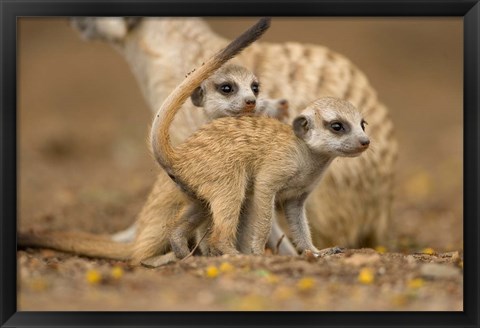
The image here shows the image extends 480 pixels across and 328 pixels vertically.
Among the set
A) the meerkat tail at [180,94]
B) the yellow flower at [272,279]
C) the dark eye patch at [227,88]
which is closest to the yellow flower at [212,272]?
the yellow flower at [272,279]

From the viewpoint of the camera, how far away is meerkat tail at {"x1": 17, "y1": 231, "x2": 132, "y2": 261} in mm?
4621

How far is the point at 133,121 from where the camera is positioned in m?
10.9

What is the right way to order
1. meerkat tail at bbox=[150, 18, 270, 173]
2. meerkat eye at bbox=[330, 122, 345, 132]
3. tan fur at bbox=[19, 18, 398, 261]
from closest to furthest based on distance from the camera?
meerkat tail at bbox=[150, 18, 270, 173], meerkat eye at bbox=[330, 122, 345, 132], tan fur at bbox=[19, 18, 398, 261]

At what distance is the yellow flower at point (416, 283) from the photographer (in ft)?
11.1

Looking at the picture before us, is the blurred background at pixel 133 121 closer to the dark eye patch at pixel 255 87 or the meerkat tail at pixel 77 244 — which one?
the dark eye patch at pixel 255 87

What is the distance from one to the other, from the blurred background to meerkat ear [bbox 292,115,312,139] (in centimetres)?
148

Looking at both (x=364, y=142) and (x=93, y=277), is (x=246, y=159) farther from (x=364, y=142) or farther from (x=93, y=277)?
(x=93, y=277)

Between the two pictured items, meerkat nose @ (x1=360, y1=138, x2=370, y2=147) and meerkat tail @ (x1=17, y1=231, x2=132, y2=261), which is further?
meerkat tail @ (x1=17, y1=231, x2=132, y2=261)

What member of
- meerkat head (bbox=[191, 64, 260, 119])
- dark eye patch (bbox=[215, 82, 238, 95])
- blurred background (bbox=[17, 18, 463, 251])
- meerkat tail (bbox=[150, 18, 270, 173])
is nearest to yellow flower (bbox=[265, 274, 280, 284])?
meerkat tail (bbox=[150, 18, 270, 173])

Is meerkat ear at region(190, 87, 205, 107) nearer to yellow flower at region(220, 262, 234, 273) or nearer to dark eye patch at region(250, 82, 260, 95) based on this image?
dark eye patch at region(250, 82, 260, 95)

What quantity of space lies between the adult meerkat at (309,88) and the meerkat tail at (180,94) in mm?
1252

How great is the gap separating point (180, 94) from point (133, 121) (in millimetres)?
7138

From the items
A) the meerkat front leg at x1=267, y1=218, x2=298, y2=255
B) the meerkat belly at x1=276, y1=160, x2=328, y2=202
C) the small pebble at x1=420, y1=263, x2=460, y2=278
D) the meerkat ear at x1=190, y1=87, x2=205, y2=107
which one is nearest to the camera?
the small pebble at x1=420, y1=263, x2=460, y2=278
